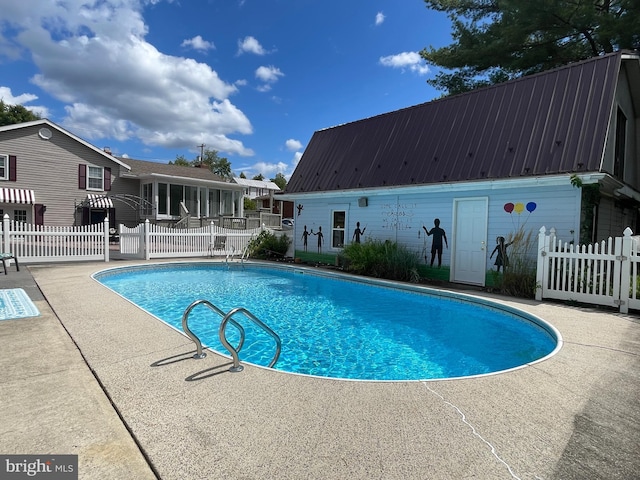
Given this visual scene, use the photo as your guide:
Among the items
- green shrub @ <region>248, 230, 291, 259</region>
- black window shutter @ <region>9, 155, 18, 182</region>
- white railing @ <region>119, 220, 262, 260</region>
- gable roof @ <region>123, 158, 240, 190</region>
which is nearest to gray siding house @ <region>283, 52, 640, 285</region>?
green shrub @ <region>248, 230, 291, 259</region>

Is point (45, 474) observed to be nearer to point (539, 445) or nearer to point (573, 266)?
point (539, 445)

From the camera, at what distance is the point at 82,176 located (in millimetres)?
20188

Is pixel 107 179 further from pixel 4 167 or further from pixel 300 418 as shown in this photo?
pixel 300 418

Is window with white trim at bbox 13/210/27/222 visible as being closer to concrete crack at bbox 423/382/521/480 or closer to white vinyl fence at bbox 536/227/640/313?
concrete crack at bbox 423/382/521/480

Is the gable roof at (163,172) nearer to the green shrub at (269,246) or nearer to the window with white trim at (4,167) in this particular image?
the window with white trim at (4,167)

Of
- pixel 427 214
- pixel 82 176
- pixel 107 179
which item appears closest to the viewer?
pixel 427 214

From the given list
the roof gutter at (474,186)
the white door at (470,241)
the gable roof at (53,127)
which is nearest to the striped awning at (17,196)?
the gable roof at (53,127)

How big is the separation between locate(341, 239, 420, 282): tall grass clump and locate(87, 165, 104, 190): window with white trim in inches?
669

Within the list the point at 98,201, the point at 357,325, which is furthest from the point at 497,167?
the point at 98,201

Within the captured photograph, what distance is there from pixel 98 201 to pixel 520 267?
21.3 metres

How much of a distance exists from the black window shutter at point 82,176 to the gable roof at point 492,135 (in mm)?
14514

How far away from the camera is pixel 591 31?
14078 mm

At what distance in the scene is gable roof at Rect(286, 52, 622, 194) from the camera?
26.5ft

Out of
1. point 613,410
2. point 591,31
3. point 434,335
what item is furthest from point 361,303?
point 591,31
